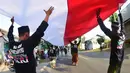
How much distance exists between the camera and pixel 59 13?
6.72 metres

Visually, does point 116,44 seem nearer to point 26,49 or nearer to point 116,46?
point 116,46

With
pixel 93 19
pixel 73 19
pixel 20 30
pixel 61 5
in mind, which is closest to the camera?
pixel 20 30

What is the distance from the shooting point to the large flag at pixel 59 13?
624 centimetres

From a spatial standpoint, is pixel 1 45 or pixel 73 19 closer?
pixel 73 19

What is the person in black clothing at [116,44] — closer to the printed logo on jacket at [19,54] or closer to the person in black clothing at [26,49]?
the person in black clothing at [26,49]

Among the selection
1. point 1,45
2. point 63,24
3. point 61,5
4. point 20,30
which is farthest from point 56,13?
point 1,45

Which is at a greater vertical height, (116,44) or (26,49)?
(116,44)

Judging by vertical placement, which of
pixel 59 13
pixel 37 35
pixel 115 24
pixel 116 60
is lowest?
pixel 116 60

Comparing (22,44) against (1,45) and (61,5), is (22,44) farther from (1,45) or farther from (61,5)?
(1,45)

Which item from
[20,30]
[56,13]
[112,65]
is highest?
[56,13]

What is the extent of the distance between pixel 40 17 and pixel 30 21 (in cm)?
21

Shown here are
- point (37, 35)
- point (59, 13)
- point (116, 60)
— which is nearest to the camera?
point (37, 35)

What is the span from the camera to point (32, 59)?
565 cm

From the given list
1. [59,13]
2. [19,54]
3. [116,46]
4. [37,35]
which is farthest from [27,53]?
[116,46]
